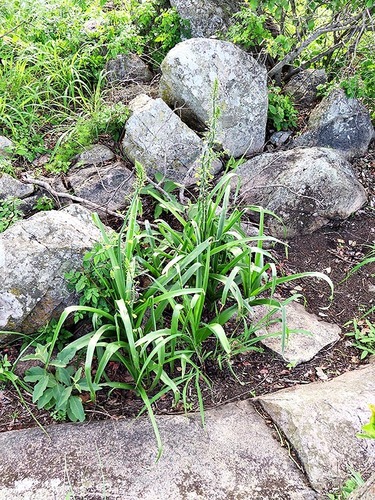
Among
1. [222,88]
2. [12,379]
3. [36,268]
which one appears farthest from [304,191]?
[12,379]

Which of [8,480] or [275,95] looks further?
[275,95]

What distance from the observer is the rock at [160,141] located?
3307 mm

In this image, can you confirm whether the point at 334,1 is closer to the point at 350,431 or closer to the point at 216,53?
the point at 216,53

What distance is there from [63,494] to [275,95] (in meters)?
3.06

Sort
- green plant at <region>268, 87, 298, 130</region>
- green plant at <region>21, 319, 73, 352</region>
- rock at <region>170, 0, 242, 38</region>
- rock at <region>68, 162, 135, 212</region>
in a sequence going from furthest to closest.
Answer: rock at <region>170, 0, 242, 38</region>
green plant at <region>268, 87, 298, 130</region>
rock at <region>68, 162, 135, 212</region>
green plant at <region>21, 319, 73, 352</region>

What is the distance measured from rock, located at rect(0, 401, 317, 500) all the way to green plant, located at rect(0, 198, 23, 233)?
1153mm

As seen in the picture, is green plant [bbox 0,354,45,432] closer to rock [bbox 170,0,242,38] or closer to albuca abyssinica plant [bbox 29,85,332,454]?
albuca abyssinica plant [bbox 29,85,332,454]

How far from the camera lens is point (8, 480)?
6.25 ft

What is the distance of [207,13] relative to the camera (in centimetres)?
390

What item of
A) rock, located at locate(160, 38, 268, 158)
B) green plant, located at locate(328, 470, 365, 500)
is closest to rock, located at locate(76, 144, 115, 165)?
rock, located at locate(160, 38, 268, 158)

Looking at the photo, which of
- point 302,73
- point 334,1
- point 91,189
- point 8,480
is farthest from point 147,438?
point 302,73

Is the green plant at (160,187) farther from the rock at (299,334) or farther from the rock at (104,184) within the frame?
the rock at (299,334)

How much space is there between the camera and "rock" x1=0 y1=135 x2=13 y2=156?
10.8 feet

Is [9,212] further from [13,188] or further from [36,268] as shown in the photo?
[36,268]
